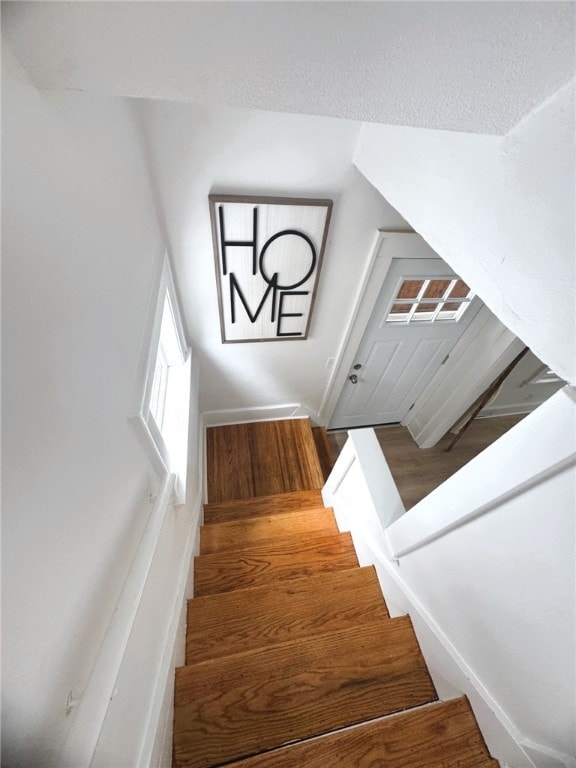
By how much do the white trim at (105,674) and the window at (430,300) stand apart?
1.97m

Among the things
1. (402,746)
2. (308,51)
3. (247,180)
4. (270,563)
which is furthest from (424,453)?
(308,51)

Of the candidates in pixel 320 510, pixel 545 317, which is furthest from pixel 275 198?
pixel 320 510

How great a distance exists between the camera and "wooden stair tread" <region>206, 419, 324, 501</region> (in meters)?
2.33

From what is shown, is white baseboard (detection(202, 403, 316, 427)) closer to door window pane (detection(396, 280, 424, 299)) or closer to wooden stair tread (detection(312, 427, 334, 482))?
wooden stair tread (detection(312, 427, 334, 482))

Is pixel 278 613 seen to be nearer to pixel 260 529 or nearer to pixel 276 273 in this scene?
pixel 260 529

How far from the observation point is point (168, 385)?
5.65ft

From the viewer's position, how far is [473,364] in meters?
2.40

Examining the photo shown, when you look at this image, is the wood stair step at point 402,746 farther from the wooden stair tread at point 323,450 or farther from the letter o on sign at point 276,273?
the letter o on sign at point 276,273

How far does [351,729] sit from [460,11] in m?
1.69

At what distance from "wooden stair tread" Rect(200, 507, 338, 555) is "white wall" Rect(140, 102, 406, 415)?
1239 millimetres

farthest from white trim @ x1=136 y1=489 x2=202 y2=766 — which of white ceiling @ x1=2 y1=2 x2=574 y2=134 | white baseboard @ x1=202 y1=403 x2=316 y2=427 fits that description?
white ceiling @ x1=2 y1=2 x2=574 y2=134

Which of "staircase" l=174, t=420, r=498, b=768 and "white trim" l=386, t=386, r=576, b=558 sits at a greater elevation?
"white trim" l=386, t=386, r=576, b=558

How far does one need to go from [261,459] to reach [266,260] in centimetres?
164

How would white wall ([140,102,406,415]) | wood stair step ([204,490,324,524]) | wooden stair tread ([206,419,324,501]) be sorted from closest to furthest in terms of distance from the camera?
white wall ([140,102,406,415]), wood stair step ([204,490,324,524]), wooden stair tread ([206,419,324,501])
